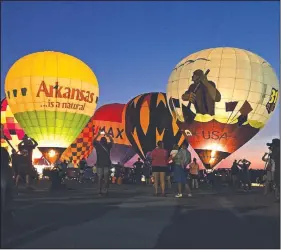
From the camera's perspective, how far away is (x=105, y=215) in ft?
30.1

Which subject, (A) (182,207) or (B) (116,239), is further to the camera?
(A) (182,207)

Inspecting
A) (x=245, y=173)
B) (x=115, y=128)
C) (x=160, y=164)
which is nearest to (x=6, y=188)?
(x=160, y=164)

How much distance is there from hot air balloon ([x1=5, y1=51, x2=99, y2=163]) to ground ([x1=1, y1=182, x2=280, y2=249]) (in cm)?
2235

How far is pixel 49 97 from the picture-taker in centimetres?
3303

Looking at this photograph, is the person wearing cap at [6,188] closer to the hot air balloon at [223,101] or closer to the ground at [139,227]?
the ground at [139,227]

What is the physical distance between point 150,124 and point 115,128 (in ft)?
36.7

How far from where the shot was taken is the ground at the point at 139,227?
20.5 ft

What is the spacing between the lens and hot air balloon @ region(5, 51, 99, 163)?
109 feet

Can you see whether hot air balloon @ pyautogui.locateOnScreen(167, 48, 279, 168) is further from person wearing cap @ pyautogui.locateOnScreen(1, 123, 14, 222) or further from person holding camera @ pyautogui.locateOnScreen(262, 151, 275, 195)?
person wearing cap @ pyautogui.locateOnScreen(1, 123, 14, 222)

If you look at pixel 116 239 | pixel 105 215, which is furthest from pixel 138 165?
pixel 116 239

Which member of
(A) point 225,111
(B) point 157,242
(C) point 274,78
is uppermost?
(C) point 274,78

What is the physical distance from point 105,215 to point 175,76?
81.4 feet

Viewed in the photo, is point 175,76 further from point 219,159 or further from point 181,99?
point 219,159

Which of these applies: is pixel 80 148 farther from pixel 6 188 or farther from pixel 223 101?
pixel 6 188
